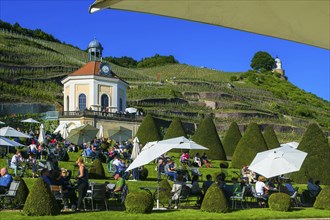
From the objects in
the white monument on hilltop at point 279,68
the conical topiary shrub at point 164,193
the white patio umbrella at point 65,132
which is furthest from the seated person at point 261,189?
the white monument on hilltop at point 279,68

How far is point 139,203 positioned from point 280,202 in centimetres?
380

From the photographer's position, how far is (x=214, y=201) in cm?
1374

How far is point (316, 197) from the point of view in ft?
53.2

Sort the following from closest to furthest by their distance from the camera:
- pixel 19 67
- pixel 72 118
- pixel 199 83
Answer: pixel 72 118, pixel 19 67, pixel 199 83

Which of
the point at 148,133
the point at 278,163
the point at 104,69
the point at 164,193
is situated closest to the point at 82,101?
the point at 104,69

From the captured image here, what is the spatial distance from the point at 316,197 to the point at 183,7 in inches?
584

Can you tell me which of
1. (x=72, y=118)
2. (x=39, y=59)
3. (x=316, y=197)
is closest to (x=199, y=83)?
(x=39, y=59)

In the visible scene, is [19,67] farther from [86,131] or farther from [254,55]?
[254,55]

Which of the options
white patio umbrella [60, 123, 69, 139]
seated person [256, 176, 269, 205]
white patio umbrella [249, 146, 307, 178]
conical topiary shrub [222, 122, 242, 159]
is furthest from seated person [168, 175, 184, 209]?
white patio umbrella [60, 123, 69, 139]

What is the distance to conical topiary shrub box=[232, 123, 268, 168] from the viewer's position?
2897 cm

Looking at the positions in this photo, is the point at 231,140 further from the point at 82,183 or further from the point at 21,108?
the point at 82,183

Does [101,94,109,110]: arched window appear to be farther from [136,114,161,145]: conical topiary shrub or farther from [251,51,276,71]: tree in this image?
[251,51,276,71]: tree

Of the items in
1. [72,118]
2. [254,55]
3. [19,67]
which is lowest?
[72,118]

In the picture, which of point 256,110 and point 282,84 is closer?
point 256,110
